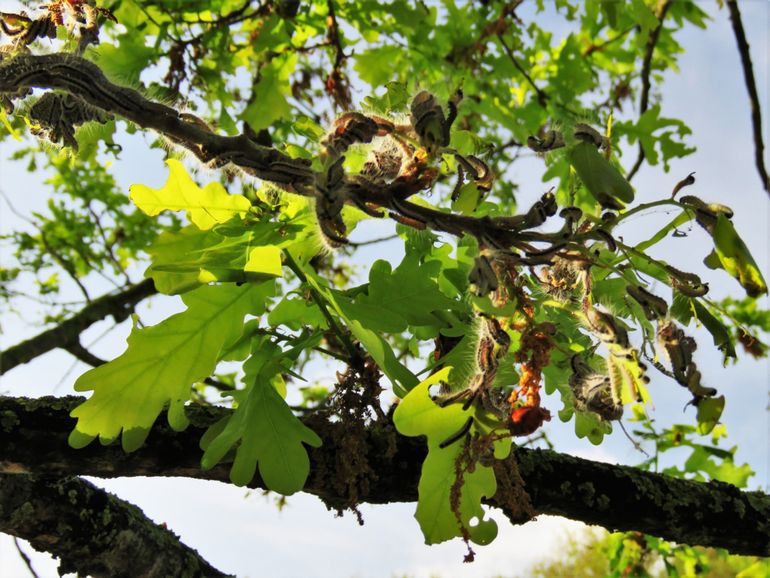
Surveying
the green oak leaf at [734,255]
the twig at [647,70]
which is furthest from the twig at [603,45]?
the green oak leaf at [734,255]

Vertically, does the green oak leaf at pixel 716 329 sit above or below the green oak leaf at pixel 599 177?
below

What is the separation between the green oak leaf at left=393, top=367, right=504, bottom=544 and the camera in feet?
3.67

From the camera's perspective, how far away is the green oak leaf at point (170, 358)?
1.16 metres

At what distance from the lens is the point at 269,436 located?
130 cm

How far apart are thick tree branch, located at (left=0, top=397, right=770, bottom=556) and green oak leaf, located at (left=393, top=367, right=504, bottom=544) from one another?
0.14 meters

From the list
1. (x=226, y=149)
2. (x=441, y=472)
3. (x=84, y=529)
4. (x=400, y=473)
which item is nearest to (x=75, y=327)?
(x=84, y=529)

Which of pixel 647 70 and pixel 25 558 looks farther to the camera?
pixel 647 70

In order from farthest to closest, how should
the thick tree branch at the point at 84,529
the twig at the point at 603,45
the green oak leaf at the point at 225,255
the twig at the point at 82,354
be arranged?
the twig at the point at 82,354 < the twig at the point at 603,45 < the thick tree branch at the point at 84,529 < the green oak leaf at the point at 225,255

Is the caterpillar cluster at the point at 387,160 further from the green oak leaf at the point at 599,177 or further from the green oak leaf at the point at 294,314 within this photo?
the green oak leaf at the point at 294,314

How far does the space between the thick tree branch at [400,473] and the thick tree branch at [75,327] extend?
2.43m

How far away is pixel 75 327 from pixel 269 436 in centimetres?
348

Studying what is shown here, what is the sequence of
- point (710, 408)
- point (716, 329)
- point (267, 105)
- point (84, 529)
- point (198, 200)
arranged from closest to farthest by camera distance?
point (710, 408), point (716, 329), point (198, 200), point (84, 529), point (267, 105)

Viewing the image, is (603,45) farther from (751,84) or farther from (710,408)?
(710,408)

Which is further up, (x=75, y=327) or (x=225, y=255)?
(x=75, y=327)
